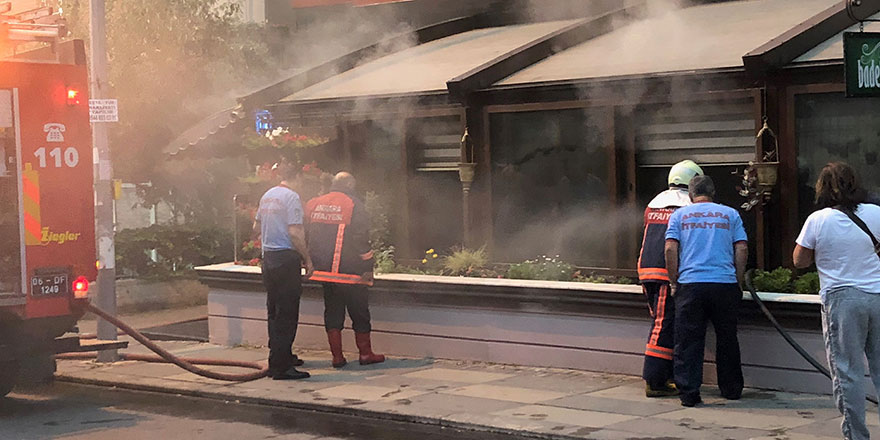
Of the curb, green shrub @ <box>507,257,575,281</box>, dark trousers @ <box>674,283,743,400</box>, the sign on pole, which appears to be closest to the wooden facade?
green shrub @ <box>507,257,575,281</box>

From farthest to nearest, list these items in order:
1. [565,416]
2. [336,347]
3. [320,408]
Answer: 1. [336,347]
2. [320,408]
3. [565,416]

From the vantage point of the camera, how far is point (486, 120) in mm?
12484

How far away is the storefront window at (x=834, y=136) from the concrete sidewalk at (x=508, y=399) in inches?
95.1

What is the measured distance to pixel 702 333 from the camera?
859 cm

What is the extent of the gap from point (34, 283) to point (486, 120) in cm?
503

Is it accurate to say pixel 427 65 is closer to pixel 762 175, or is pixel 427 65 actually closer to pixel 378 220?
pixel 378 220

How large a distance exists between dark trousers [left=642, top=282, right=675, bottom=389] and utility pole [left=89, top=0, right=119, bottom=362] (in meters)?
5.45

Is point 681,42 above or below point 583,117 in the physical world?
above

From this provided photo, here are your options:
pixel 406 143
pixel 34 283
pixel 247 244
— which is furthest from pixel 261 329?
pixel 34 283

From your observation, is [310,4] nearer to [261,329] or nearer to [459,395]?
[261,329]

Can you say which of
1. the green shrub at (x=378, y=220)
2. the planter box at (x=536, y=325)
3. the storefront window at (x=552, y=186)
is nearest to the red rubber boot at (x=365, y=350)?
the planter box at (x=536, y=325)

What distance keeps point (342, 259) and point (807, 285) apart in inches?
157

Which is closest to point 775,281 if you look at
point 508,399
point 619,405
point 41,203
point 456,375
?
point 619,405

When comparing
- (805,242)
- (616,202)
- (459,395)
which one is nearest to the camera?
(805,242)
